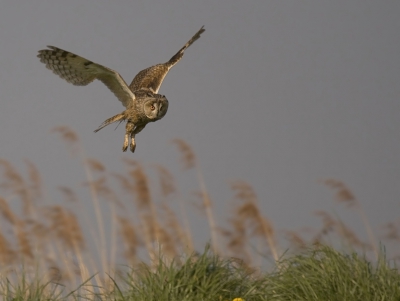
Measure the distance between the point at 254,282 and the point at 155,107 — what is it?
163 cm

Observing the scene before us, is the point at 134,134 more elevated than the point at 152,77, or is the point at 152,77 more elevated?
the point at 152,77

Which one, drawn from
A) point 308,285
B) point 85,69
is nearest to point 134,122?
point 85,69

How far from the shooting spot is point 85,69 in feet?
20.5

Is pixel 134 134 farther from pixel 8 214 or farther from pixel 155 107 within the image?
pixel 8 214

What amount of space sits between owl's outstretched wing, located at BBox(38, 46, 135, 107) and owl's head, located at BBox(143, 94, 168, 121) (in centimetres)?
30

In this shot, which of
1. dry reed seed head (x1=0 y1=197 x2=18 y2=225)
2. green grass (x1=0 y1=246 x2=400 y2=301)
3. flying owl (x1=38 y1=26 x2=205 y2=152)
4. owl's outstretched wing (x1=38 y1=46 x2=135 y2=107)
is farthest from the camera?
dry reed seed head (x1=0 y1=197 x2=18 y2=225)

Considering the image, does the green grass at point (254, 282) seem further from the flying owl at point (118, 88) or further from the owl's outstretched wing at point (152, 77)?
the owl's outstretched wing at point (152, 77)

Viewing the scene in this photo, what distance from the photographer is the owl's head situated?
5820 mm

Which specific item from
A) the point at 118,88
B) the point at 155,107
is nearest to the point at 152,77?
the point at 118,88

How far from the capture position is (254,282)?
16.4 ft

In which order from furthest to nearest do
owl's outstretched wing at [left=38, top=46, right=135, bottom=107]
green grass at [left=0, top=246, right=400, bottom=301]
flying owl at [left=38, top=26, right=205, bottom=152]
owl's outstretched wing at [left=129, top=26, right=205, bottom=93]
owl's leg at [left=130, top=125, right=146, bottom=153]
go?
owl's outstretched wing at [left=129, top=26, right=205, bottom=93] → owl's outstretched wing at [left=38, top=46, right=135, bottom=107] → flying owl at [left=38, top=26, right=205, bottom=152] → owl's leg at [left=130, top=125, right=146, bottom=153] → green grass at [left=0, top=246, right=400, bottom=301]

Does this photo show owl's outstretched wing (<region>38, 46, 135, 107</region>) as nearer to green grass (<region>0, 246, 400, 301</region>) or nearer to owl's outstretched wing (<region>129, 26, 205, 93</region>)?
owl's outstretched wing (<region>129, 26, 205, 93</region>)

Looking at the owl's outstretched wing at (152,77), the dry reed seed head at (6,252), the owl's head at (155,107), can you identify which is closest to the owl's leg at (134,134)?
the owl's head at (155,107)

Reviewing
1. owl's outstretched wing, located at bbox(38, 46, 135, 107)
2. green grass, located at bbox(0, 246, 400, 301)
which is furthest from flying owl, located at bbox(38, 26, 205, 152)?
green grass, located at bbox(0, 246, 400, 301)
